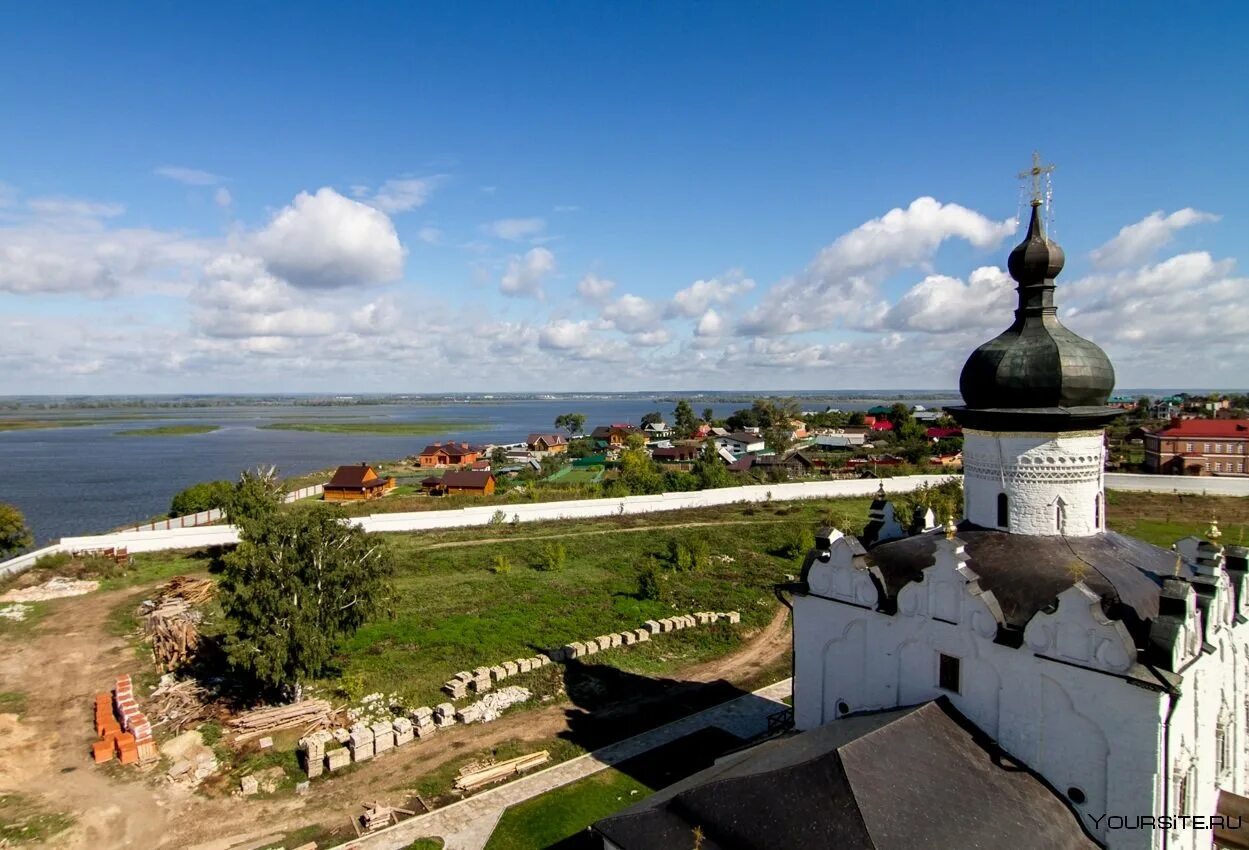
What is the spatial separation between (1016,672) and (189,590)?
28540mm

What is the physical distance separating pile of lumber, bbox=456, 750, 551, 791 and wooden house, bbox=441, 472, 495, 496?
125ft

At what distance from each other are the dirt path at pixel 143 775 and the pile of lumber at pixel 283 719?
1991 mm

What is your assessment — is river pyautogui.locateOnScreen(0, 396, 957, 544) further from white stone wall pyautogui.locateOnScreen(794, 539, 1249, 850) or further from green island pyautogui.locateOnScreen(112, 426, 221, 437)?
white stone wall pyautogui.locateOnScreen(794, 539, 1249, 850)

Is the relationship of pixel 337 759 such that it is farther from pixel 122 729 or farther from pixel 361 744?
pixel 122 729

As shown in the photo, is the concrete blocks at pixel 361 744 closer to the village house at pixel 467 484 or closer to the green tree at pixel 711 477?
the green tree at pixel 711 477

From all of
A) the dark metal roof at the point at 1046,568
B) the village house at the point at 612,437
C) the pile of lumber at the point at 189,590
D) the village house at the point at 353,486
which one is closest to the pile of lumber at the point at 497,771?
the dark metal roof at the point at 1046,568

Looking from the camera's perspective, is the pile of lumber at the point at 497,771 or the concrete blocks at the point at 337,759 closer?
the pile of lumber at the point at 497,771

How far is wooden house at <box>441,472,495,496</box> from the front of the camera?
52094 millimetres

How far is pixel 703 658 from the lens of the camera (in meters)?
20.1

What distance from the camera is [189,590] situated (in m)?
26.5

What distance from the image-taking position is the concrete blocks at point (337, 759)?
14195mm

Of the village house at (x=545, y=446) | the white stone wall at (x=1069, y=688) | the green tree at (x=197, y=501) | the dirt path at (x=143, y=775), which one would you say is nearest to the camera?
the white stone wall at (x=1069, y=688)

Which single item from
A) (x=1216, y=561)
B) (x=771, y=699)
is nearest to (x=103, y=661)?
(x=771, y=699)

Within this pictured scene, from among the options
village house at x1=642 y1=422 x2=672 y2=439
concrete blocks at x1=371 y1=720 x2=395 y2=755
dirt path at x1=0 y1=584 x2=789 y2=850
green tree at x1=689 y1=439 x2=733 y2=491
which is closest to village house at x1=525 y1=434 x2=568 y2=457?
village house at x1=642 y1=422 x2=672 y2=439
